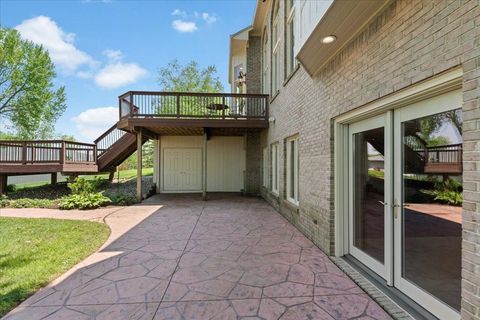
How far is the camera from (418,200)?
9.77 ft

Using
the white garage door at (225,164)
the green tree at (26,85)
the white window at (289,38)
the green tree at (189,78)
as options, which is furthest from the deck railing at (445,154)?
the green tree at (26,85)

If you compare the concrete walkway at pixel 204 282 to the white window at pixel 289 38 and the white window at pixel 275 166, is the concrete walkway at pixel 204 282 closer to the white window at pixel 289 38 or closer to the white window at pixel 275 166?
the white window at pixel 275 166

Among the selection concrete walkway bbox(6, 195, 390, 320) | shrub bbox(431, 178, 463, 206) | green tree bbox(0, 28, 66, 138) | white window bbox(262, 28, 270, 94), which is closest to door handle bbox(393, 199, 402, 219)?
shrub bbox(431, 178, 463, 206)

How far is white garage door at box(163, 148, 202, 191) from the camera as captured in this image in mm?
13438

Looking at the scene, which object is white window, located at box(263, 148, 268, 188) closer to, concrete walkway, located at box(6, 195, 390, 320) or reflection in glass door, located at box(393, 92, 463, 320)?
concrete walkway, located at box(6, 195, 390, 320)

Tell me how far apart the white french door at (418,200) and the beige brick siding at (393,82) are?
33 centimetres

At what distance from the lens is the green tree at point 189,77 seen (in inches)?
1135

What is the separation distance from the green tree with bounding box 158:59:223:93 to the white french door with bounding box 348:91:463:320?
1049 inches

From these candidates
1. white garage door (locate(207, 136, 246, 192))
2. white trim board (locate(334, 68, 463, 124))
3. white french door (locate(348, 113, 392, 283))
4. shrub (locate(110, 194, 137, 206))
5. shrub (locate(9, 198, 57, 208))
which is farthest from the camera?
white garage door (locate(207, 136, 246, 192))

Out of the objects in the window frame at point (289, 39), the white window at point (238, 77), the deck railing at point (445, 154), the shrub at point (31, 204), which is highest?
the white window at point (238, 77)

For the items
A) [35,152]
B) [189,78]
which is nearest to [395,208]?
[35,152]

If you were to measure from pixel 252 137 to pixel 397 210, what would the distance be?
9.68m

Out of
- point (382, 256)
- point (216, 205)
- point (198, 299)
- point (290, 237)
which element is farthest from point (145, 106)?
point (382, 256)

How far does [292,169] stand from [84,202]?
7.16 m
